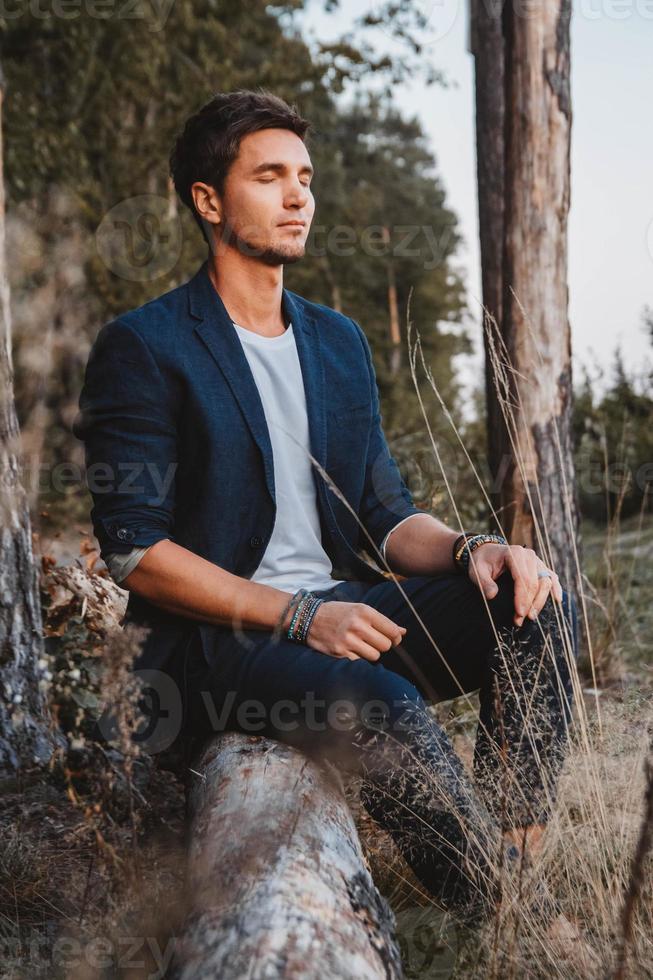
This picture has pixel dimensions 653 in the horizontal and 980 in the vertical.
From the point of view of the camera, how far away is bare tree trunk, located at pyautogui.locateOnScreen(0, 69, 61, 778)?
9.87ft

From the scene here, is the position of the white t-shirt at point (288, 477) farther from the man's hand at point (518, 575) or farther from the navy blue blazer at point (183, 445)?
the man's hand at point (518, 575)

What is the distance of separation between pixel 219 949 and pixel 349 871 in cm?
Result: 35

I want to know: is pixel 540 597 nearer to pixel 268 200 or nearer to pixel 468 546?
pixel 468 546

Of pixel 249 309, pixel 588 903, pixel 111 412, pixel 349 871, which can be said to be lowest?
pixel 588 903

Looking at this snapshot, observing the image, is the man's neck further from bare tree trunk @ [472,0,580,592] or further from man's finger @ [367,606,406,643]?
bare tree trunk @ [472,0,580,592]

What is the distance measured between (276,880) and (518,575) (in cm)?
102

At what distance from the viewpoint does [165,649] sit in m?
2.32

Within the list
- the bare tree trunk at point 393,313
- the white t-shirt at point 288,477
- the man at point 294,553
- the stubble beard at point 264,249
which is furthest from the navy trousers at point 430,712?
the bare tree trunk at point 393,313

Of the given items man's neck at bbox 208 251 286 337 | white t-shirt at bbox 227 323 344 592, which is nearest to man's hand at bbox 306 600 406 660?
white t-shirt at bbox 227 323 344 592

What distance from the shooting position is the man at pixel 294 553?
2.02 meters

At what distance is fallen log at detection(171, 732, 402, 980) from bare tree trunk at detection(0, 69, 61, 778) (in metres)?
1.16

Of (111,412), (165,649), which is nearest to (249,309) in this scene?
(111,412)

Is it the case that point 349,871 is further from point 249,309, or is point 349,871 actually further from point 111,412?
point 249,309

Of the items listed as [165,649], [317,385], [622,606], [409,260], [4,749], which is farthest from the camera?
[409,260]
